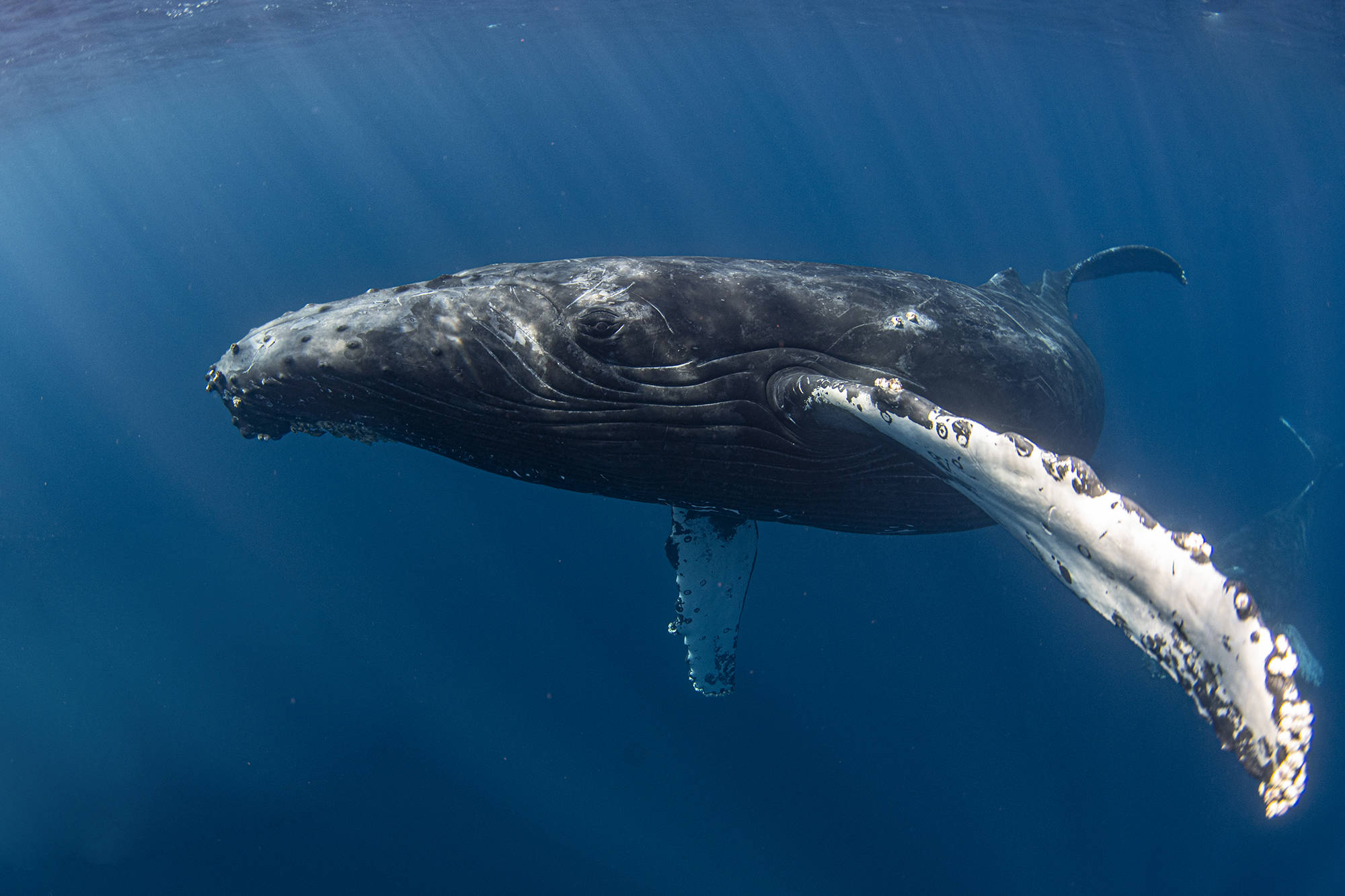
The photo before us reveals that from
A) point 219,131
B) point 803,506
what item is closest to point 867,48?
point 803,506

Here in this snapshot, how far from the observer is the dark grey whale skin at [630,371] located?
453cm

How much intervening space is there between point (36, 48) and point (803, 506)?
141ft

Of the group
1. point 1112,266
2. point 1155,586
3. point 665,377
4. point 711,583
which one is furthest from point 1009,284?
point 1155,586

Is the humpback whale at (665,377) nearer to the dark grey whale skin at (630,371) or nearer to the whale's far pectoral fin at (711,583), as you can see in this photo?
the dark grey whale skin at (630,371)

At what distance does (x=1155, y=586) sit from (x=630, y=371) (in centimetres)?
322

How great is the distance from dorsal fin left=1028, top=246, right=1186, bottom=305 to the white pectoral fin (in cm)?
778

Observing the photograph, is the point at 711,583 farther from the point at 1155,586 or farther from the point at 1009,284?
the point at 1155,586

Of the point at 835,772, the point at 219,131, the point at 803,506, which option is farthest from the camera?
the point at 219,131

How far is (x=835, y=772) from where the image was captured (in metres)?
16.5

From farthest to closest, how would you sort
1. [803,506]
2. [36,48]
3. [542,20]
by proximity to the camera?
[542,20]
[36,48]
[803,506]

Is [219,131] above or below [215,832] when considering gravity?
above

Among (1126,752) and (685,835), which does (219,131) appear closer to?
(685,835)

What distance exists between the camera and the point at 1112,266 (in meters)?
10.4

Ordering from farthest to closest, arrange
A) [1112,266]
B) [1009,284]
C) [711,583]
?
[1112,266] → [1009,284] → [711,583]
